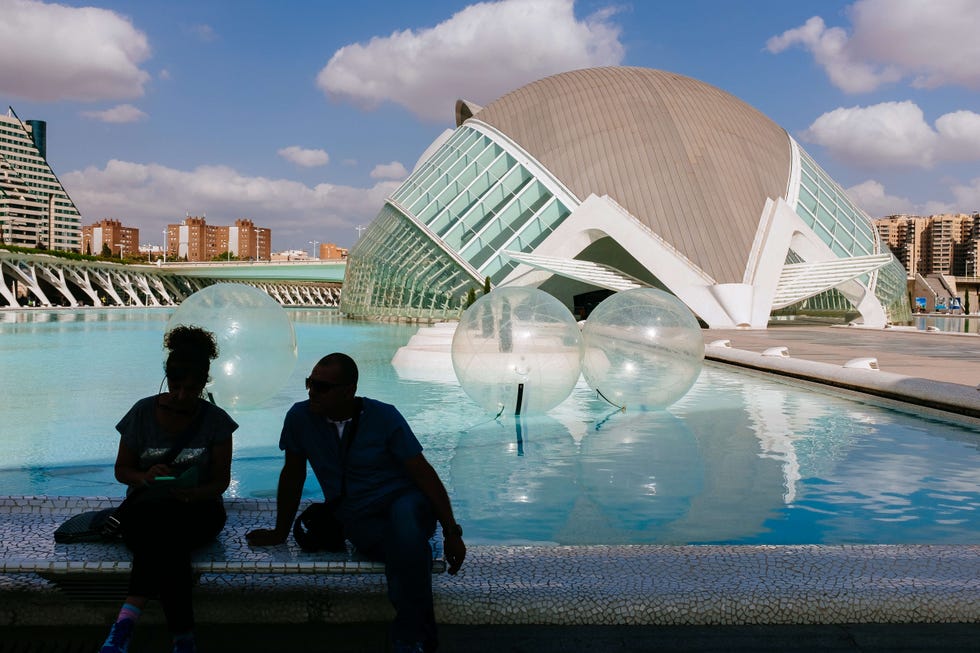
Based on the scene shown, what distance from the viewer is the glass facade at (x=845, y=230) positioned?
36062 mm

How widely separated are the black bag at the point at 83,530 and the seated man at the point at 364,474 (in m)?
0.57

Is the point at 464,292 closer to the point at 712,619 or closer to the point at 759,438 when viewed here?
the point at 759,438

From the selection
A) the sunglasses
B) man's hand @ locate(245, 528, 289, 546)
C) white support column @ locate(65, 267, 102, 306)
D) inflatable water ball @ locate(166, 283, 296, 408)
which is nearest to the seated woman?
man's hand @ locate(245, 528, 289, 546)

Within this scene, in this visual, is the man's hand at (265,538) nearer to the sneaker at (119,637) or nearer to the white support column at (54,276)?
the sneaker at (119,637)

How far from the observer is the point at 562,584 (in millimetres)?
3051

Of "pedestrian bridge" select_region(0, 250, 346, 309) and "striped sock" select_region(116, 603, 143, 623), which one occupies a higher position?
"pedestrian bridge" select_region(0, 250, 346, 309)

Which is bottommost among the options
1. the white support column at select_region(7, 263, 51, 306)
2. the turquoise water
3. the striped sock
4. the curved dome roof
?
the turquoise water

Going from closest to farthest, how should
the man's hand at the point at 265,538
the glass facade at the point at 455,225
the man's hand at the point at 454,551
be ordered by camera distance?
the man's hand at the point at 454,551 < the man's hand at the point at 265,538 < the glass facade at the point at 455,225

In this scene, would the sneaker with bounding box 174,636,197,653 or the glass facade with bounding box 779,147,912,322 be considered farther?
the glass facade with bounding box 779,147,912,322

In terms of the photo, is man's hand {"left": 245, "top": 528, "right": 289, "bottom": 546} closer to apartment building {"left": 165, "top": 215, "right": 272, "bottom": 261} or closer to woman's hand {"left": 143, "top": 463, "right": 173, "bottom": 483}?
woman's hand {"left": 143, "top": 463, "right": 173, "bottom": 483}

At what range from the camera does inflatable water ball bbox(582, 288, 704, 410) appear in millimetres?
7871

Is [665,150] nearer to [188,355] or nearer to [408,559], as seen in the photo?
[188,355]

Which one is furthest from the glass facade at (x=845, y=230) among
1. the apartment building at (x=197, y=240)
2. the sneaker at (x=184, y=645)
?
the apartment building at (x=197, y=240)

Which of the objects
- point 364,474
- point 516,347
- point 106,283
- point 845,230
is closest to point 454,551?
point 364,474
